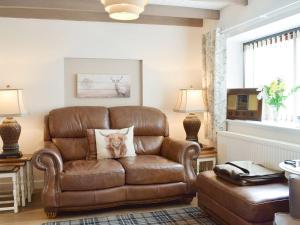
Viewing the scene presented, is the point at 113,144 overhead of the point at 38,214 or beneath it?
overhead

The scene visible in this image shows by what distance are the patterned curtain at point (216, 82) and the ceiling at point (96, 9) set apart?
34 cm

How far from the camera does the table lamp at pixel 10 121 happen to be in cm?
361

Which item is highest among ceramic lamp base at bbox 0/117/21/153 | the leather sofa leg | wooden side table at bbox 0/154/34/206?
ceramic lamp base at bbox 0/117/21/153

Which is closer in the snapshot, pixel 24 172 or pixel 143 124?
pixel 24 172

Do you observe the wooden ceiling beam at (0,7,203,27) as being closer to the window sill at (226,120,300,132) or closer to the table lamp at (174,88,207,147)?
the table lamp at (174,88,207,147)

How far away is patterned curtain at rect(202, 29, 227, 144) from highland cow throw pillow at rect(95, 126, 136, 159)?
3.78 ft

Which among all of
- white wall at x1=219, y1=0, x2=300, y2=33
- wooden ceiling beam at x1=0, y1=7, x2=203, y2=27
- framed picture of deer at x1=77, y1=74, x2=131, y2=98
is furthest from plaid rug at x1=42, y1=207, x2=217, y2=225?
wooden ceiling beam at x1=0, y1=7, x2=203, y2=27

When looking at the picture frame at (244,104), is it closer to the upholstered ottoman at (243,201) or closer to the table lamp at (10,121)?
the upholstered ottoman at (243,201)

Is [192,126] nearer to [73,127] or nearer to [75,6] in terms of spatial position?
[73,127]

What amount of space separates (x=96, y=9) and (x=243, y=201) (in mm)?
2609

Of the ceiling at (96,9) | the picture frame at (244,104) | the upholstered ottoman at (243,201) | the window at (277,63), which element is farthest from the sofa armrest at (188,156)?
the ceiling at (96,9)

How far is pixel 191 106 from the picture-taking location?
4.18m

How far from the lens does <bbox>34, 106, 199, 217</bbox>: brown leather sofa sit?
10.4 feet

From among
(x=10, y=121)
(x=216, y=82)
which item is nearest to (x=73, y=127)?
(x=10, y=121)
